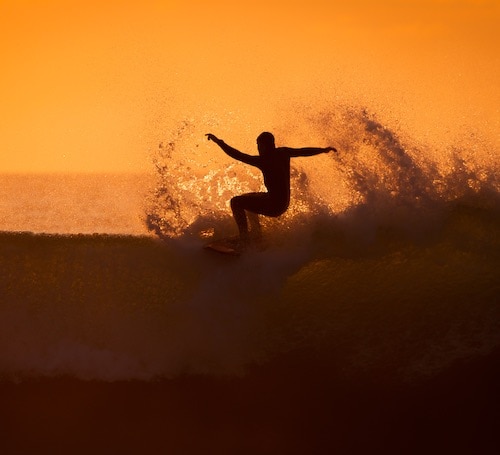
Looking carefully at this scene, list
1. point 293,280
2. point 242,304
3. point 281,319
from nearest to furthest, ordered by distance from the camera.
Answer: point 281,319 → point 242,304 → point 293,280

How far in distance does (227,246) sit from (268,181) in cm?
80

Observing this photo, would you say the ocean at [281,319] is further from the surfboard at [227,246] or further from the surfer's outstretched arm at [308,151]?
the surfer's outstretched arm at [308,151]

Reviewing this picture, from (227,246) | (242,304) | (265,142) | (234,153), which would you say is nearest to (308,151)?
(265,142)

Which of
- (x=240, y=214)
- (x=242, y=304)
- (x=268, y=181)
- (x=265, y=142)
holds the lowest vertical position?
(x=242, y=304)

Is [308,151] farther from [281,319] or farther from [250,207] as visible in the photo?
[281,319]

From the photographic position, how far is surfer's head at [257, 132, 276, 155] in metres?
7.84

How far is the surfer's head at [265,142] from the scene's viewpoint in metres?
7.84

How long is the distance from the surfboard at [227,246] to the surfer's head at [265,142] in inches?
38.8

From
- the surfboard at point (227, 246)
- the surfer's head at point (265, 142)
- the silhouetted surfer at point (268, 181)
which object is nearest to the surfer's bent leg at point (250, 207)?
the silhouetted surfer at point (268, 181)

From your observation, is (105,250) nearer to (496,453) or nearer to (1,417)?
(1,417)

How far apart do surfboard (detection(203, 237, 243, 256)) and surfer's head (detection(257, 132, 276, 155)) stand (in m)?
0.99

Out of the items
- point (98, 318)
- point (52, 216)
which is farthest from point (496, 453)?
point (52, 216)

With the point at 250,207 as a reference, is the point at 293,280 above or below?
below

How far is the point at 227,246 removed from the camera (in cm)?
797
